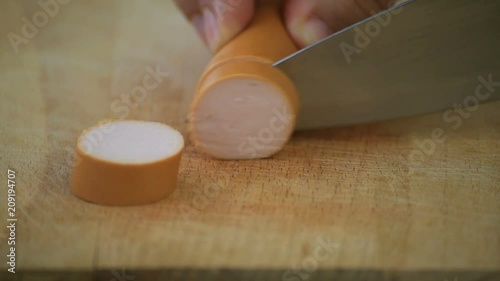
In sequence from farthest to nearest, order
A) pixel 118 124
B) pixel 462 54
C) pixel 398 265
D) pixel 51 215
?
1. pixel 462 54
2. pixel 118 124
3. pixel 51 215
4. pixel 398 265

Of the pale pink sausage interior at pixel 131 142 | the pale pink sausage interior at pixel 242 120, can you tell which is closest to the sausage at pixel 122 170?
the pale pink sausage interior at pixel 131 142

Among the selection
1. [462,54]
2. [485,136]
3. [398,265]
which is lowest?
[485,136]

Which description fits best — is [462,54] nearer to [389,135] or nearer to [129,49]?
[389,135]

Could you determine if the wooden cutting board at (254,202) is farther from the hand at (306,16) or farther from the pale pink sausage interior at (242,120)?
the hand at (306,16)

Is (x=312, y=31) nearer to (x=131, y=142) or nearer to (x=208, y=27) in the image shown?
(x=208, y=27)

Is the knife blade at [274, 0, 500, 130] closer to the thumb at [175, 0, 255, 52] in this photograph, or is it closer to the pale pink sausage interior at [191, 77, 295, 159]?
the pale pink sausage interior at [191, 77, 295, 159]

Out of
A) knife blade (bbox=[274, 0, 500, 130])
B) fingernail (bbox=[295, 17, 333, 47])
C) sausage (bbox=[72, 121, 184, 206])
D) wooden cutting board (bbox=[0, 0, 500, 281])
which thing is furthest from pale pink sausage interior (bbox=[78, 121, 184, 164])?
fingernail (bbox=[295, 17, 333, 47])

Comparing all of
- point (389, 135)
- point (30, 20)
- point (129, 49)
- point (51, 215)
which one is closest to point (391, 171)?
point (389, 135)
